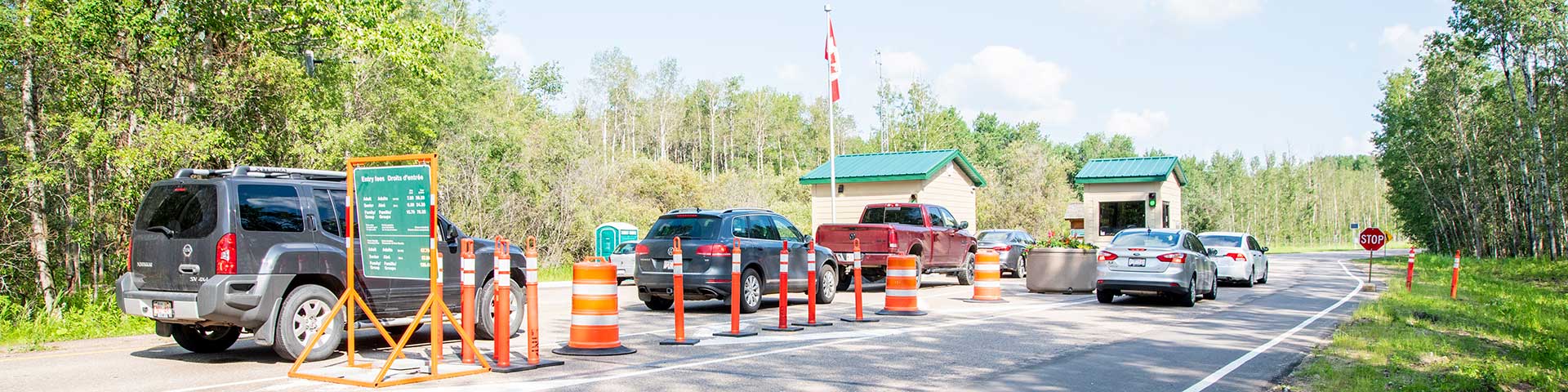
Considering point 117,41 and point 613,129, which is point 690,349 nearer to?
point 117,41

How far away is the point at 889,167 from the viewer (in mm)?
34469

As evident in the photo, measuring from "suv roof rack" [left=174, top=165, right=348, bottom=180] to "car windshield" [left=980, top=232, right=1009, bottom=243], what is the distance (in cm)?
2162

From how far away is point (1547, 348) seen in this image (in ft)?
33.7

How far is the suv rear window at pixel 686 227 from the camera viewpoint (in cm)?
1498

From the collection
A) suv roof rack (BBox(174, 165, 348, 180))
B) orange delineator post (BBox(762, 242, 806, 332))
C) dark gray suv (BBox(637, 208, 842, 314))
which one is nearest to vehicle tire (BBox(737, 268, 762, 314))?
dark gray suv (BBox(637, 208, 842, 314))

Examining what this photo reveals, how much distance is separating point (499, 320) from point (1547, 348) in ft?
32.5

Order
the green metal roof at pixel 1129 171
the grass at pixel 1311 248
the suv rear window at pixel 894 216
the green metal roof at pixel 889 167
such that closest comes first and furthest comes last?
1. the suv rear window at pixel 894 216
2. the green metal roof at pixel 889 167
3. the green metal roof at pixel 1129 171
4. the grass at pixel 1311 248

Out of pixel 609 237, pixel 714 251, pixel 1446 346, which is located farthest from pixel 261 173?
pixel 609 237

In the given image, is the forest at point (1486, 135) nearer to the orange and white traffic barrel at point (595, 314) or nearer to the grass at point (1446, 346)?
the grass at point (1446, 346)

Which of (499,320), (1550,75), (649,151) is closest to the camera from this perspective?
(499,320)

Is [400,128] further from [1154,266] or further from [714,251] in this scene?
[1154,266]

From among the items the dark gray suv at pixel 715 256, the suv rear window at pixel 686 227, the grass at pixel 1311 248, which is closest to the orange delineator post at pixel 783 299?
the dark gray suv at pixel 715 256

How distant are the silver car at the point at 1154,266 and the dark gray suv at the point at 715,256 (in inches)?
198

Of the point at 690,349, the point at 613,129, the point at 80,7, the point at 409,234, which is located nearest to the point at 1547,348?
the point at 690,349
